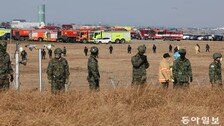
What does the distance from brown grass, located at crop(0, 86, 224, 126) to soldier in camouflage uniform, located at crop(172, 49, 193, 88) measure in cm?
139

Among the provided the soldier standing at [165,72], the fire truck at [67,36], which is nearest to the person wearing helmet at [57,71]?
the soldier standing at [165,72]

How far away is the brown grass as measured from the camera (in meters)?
7.76

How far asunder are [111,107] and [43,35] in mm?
70736

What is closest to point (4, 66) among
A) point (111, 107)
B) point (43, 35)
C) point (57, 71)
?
point (57, 71)

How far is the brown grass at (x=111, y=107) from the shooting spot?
306 inches

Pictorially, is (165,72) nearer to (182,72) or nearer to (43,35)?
(182,72)

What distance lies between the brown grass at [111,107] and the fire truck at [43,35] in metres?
68.4

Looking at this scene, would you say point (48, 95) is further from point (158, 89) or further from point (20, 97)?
point (158, 89)

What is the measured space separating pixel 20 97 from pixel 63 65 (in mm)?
1959

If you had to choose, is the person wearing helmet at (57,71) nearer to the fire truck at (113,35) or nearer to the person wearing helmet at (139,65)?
the person wearing helmet at (139,65)

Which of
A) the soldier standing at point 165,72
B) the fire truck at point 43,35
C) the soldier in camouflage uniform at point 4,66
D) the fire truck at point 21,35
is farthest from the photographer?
the fire truck at point 21,35

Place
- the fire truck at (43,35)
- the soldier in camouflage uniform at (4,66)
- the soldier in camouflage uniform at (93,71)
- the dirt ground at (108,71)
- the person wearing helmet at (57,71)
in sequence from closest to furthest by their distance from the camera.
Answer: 1. the person wearing helmet at (57,71)
2. the soldier in camouflage uniform at (93,71)
3. the soldier in camouflage uniform at (4,66)
4. the dirt ground at (108,71)
5. the fire truck at (43,35)

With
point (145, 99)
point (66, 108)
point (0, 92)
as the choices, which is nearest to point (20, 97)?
point (0, 92)

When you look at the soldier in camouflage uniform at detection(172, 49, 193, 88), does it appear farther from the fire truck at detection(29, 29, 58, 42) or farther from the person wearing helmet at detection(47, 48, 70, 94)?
the fire truck at detection(29, 29, 58, 42)
